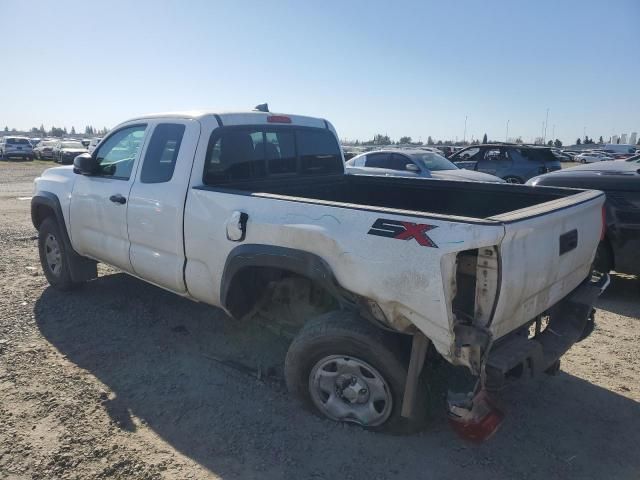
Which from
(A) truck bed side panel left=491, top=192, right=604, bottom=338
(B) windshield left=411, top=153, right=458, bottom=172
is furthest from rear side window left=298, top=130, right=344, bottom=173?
(B) windshield left=411, top=153, right=458, bottom=172

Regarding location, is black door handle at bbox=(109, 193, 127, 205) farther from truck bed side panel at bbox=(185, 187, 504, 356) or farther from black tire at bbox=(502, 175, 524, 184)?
black tire at bbox=(502, 175, 524, 184)

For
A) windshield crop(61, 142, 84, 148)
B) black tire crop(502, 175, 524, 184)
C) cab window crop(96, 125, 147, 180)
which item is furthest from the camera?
windshield crop(61, 142, 84, 148)

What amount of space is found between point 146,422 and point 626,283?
5858mm

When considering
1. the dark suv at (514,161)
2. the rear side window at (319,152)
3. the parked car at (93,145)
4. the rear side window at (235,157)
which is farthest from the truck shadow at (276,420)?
the dark suv at (514,161)

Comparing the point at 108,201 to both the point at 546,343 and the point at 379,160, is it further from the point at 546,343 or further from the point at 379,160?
the point at 379,160

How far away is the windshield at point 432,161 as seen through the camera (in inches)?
472

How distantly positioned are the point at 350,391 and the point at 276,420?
1.83ft

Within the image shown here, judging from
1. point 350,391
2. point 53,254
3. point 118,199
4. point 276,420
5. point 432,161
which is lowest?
point 276,420

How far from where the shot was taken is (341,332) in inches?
114

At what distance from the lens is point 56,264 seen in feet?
18.4

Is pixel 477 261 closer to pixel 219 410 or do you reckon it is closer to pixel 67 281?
pixel 219 410

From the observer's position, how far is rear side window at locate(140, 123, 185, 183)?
12.8 ft

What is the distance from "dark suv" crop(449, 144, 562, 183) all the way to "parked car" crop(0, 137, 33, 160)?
31.1 m

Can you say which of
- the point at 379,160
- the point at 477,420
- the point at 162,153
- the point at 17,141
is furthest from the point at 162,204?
the point at 17,141
